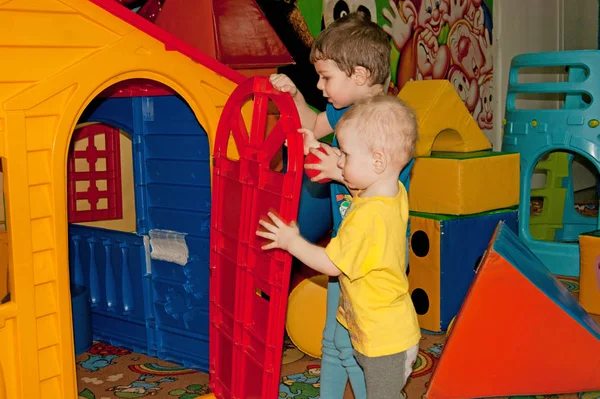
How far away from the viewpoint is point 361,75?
1.62 meters

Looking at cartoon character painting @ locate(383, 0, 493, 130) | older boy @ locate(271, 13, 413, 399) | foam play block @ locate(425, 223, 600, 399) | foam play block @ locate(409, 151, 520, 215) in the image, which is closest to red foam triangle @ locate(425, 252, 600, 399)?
foam play block @ locate(425, 223, 600, 399)

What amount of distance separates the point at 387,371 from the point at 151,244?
100 cm

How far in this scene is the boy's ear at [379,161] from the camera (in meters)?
1.37

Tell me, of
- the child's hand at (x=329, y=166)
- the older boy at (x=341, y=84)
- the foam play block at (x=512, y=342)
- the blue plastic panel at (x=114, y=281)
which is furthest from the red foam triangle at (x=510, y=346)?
the blue plastic panel at (x=114, y=281)

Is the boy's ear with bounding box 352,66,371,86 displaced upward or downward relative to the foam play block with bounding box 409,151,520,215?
upward

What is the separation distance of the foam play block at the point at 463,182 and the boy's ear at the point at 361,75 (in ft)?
2.94

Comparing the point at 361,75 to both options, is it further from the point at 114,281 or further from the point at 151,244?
the point at 114,281

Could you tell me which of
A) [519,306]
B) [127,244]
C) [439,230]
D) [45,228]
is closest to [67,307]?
[45,228]

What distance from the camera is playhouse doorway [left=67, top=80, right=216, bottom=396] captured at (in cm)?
210

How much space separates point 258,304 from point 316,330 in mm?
506

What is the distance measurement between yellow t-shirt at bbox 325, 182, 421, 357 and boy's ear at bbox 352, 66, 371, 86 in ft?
0.97

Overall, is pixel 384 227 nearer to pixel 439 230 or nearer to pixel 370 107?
pixel 370 107

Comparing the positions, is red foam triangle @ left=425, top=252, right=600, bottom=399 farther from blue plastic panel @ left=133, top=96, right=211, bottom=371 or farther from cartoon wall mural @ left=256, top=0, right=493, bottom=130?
cartoon wall mural @ left=256, top=0, right=493, bottom=130

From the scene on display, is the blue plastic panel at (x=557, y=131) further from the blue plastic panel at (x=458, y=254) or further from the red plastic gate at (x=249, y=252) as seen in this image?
the red plastic gate at (x=249, y=252)
